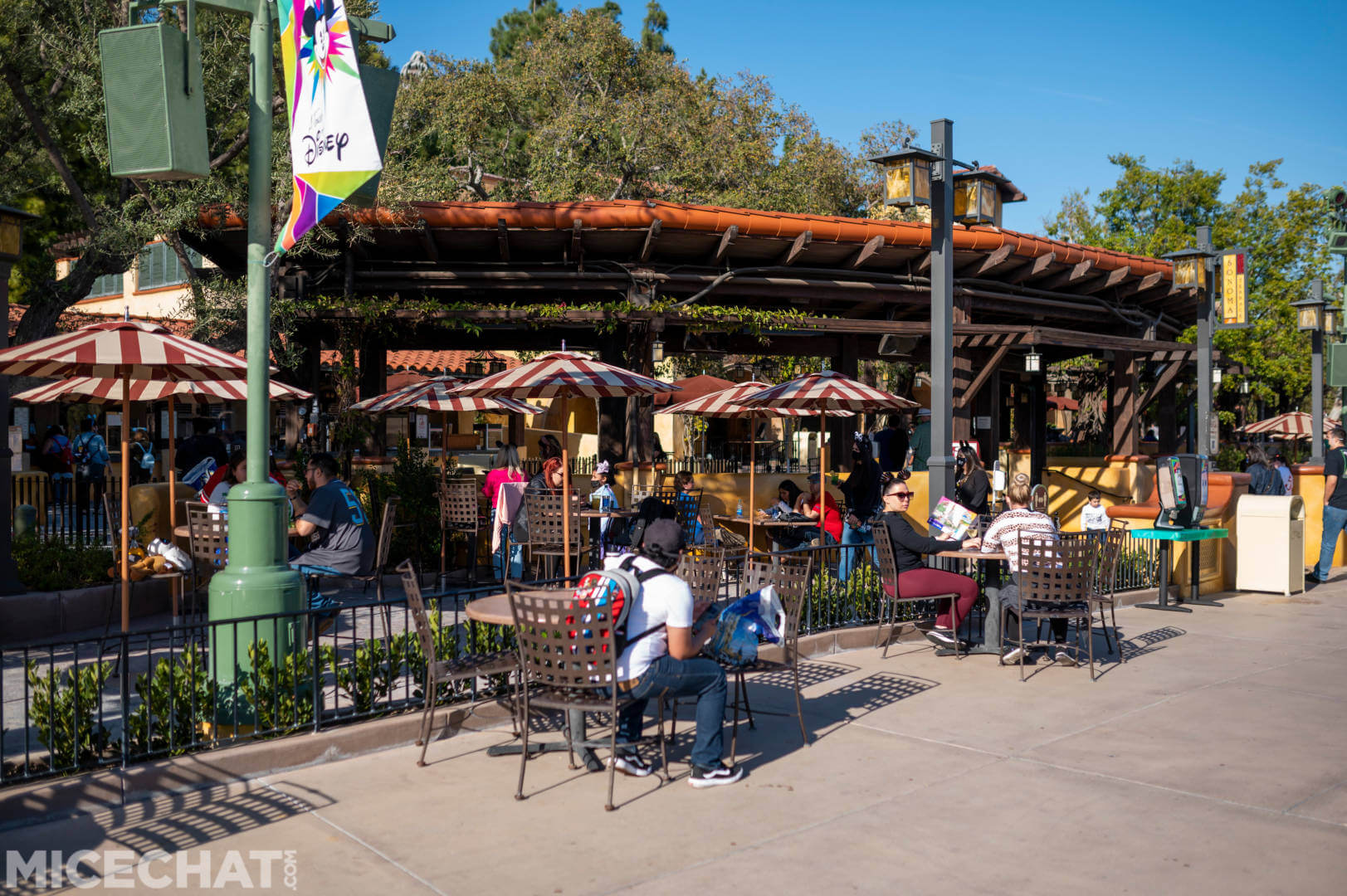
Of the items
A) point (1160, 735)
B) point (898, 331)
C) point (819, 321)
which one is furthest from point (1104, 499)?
point (1160, 735)

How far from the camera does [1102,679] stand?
7863mm

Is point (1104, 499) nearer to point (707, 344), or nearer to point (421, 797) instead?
point (707, 344)

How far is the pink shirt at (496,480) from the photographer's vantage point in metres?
11.8

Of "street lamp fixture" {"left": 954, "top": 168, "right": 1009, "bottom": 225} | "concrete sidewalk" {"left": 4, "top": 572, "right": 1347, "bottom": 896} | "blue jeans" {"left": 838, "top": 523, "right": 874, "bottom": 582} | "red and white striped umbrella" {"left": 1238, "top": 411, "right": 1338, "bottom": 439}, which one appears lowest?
"concrete sidewalk" {"left": 4, "top": 572, "right": 1347, "bottom": 896}

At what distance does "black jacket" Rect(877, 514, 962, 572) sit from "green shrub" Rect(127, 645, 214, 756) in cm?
503

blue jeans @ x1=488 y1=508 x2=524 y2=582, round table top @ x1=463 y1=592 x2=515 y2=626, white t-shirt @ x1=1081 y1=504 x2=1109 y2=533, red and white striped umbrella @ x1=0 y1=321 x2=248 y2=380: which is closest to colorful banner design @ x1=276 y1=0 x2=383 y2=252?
red and white striped umbrella @ x1=0 y1=321 x2=248 y2=380

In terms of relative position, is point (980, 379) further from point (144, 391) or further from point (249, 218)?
point (249, 218)

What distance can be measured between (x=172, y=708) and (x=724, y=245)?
9.80m

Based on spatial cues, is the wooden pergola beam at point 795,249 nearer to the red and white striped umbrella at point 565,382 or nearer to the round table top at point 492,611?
the red and white striped umbrella at point 565,382

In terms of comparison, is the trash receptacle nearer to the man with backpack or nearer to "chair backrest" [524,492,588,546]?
"chair backrest" [524,492,588,546]

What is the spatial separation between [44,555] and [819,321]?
9951 millimetres

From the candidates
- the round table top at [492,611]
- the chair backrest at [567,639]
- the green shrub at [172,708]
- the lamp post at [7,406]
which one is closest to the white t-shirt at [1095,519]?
the round table top at [492,611]

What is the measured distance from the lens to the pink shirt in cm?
1181

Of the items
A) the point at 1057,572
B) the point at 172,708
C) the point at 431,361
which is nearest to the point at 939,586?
the point at 1057,572
